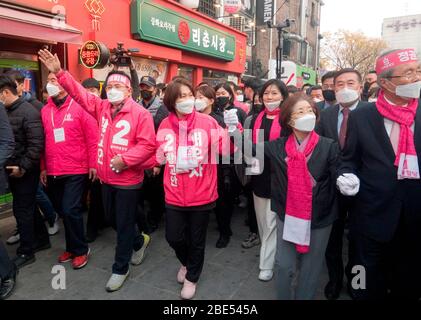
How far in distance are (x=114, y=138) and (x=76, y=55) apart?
4.38 m

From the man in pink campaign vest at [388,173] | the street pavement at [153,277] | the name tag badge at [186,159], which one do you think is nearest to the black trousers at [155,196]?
the street pavement at [153,277]

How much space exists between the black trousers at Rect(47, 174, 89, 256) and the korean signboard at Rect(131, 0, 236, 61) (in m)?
5.50

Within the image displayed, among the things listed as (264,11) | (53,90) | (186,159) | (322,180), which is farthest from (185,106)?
(264,11)

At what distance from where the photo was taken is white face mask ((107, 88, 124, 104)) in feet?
10.3

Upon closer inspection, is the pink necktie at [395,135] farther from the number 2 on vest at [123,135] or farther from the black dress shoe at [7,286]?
the black dress shoe at [7,286]

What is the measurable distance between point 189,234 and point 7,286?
1803 mm

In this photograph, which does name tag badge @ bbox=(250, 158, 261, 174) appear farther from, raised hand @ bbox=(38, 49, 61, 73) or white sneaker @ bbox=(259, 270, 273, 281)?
raised hand @ bbox=(38, 49, 61, 73)

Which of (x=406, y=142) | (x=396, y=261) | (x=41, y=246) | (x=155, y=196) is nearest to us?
(x=406, y=142)

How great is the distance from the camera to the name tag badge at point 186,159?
2871 millimetres

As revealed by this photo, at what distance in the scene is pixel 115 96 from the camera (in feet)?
10.3

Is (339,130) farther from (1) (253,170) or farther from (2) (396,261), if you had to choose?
(2) (396,261)

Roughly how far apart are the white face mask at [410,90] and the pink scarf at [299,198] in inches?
25.0

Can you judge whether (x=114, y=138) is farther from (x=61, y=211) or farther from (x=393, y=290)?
(x=393, y=290)

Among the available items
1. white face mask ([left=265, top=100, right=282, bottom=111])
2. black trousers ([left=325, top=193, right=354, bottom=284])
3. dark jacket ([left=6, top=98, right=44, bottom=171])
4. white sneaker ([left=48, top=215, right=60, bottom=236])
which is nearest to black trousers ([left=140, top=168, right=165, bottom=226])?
white sneaker ([left=48, top=215, right=60, bottom=236])
